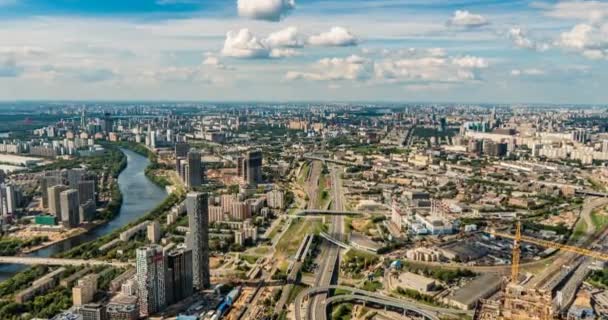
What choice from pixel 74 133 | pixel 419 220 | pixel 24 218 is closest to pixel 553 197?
pixel 419 220

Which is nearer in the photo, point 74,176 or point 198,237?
point 198,237

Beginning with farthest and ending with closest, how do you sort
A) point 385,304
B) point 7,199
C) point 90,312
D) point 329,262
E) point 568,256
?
1. point 7,199
2. point 568,256
3. point 329,262
4. point 385,304
5. point 90,312

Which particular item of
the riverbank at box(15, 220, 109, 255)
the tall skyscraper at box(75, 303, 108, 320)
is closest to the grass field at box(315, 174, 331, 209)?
the riverbank at box(15, 220, 109, 255)

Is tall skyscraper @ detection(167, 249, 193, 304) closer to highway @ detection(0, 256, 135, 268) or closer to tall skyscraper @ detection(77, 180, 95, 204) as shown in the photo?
highway @ detection(0, 256, 135, 268)

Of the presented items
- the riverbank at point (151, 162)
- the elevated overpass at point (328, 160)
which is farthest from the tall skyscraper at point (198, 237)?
the elevated overpass at point (328, 160)

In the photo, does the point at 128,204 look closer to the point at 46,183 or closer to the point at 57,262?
the point at 46,183

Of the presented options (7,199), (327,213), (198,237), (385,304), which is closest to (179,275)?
(198,237)

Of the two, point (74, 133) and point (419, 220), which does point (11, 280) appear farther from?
point (74, 133)
